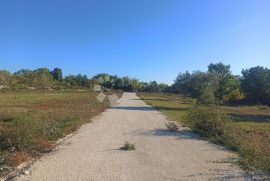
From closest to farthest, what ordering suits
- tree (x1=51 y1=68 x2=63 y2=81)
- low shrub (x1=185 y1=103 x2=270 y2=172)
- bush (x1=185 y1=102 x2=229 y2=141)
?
1. low shrub (x1=185 y1=103 x2=270 y2=172)
2. bush (x1=185 y1=102 x2=229 y2=141)
3. tree (x1=51 y1=68 x2=63 y2=81)

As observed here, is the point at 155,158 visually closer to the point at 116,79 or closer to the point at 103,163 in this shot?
the point at 103,163

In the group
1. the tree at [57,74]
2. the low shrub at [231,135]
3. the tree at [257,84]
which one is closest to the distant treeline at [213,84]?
the tree at [257,84]

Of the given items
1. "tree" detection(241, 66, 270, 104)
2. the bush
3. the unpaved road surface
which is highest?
"tree" detection(241, 66, 270, 104)

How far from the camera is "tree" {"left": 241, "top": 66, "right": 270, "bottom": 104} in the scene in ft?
277

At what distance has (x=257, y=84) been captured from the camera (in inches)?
3420

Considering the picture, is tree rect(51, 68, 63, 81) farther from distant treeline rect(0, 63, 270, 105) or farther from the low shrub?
the low shrub

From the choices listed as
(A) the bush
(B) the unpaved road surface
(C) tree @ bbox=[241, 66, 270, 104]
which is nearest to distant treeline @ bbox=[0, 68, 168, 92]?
(C) tree @ bbox=[241, 66, 270, 104]

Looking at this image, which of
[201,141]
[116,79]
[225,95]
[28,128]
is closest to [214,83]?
[225,95]

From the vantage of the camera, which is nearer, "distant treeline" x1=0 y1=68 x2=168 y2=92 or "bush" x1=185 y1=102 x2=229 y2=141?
"bush" x1=185 y1=102 x2=229 y2=141

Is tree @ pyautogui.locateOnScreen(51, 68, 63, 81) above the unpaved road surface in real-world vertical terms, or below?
above

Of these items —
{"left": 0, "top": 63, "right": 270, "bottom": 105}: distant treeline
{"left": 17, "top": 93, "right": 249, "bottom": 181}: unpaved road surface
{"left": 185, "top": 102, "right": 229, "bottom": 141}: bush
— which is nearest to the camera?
{"left": 17, "top": 93, "right": 249, "bottom": 181}: unpaved road surface

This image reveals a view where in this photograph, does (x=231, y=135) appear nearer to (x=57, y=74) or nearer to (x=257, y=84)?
(x=257, y=84)

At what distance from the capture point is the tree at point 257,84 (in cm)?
8446

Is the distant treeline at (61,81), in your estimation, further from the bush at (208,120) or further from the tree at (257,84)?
the bush at (208,120)
